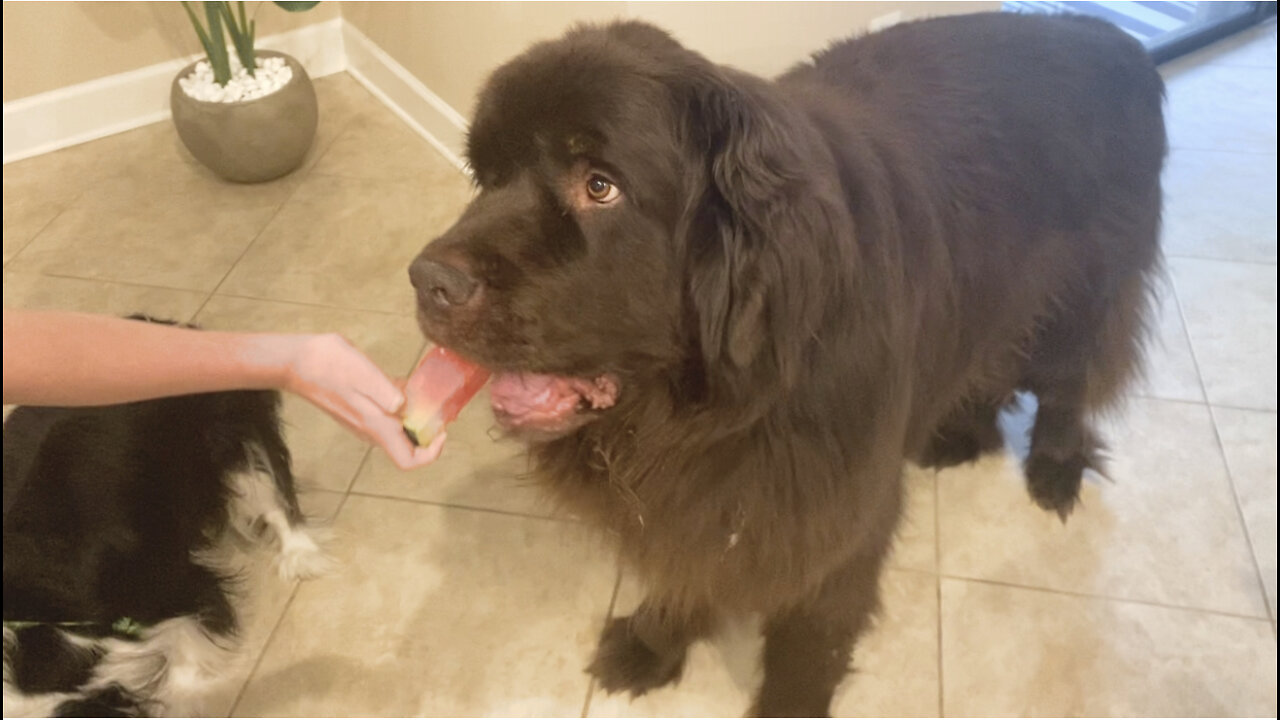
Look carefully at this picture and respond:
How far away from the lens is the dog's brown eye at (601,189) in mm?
987

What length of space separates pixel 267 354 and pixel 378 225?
5.69ft

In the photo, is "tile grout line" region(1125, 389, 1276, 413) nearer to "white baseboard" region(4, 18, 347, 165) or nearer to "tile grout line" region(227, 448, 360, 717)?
"tile grout line" region(227, 448, 360, 717)

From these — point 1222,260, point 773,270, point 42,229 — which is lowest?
point 42,229

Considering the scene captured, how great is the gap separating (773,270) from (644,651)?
937 mm

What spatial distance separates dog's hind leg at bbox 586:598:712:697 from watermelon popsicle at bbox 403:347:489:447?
0.57 metres

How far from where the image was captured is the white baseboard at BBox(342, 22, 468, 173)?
290 centimetres

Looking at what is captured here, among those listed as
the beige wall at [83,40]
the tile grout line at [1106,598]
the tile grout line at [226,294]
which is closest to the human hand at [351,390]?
the tile grout line at [1106,598]

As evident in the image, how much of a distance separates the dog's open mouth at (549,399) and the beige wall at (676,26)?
927 mm

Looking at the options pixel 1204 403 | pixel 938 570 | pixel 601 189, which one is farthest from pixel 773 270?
pixel 1204 403

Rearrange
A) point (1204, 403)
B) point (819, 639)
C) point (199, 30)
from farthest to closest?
point (199, 30)
point (1204, 403)
point (819, 639)

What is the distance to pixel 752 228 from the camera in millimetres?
938

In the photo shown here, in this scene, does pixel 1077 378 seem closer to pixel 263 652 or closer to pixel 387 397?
pixel 387 397

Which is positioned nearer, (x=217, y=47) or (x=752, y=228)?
(x=752, y=228)

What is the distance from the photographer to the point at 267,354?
3.42ft
